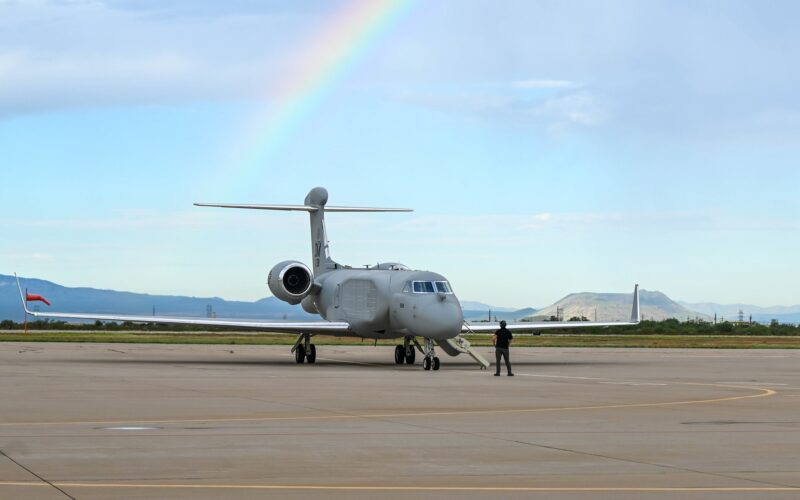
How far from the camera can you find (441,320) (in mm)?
40031

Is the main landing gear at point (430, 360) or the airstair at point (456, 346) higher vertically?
the airstair at point (456, 346)

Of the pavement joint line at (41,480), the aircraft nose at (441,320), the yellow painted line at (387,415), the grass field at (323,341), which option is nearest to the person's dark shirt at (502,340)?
the aircraft nose at (441,320)

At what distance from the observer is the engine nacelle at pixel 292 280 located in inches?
1929

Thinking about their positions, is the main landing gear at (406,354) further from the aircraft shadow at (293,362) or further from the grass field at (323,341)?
the grass field at (323,341)

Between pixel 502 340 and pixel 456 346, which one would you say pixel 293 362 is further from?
pixel 502 340

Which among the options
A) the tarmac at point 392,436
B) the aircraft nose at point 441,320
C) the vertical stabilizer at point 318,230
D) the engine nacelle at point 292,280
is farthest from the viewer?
the vertical stabilizer at point 318,230

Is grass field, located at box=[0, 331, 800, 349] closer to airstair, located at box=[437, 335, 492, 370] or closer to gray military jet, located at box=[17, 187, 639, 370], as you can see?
gray military jet, located at box=[17, 187, 639, 370]

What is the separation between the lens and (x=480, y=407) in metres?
23.3

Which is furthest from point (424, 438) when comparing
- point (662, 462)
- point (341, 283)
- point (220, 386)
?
point (341, 283)

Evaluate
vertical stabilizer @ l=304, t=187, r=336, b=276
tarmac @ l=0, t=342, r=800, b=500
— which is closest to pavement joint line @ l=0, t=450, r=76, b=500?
tarmac @ l=0, t=342, r=800, b=500

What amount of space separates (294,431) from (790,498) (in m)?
8.37

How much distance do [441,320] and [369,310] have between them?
4902 millimetres

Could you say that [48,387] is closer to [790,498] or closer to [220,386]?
[220,386]

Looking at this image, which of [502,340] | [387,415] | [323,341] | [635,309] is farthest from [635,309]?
[387,415]
